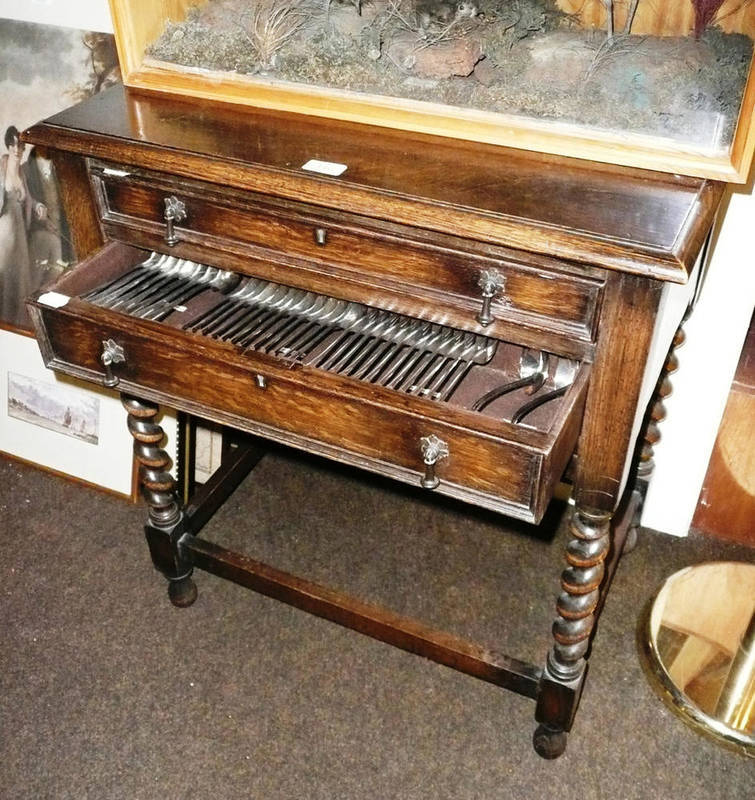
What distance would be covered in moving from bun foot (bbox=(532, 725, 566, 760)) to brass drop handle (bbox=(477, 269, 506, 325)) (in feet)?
3.09

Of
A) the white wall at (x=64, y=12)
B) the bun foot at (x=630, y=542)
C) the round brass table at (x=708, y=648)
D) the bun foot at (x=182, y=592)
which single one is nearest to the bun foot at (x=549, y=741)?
the round brass table at (x=708, y=648)

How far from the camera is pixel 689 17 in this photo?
1414 millimetres

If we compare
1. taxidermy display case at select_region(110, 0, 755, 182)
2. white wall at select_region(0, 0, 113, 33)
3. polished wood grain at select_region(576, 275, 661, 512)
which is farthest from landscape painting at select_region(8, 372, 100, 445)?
polished wood grain at select_region(576, 275, 661, 512)

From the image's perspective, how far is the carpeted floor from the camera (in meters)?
1.84

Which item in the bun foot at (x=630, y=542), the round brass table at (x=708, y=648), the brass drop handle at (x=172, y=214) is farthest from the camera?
the bun foot at (x=630, y=542)

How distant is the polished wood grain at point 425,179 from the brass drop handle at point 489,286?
7 cm

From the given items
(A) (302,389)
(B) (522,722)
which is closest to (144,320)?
(A) (302,389)

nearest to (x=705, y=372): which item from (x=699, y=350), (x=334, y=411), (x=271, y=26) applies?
(x=699, y=350)

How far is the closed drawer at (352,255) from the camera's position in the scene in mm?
1329

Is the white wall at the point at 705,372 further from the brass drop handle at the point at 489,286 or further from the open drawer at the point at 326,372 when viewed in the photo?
the brass drop handle at the point at 489,286

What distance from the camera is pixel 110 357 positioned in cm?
153

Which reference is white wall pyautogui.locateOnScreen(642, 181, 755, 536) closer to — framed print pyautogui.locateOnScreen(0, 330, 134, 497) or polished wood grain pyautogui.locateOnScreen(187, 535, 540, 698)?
polished wood grain pyautogui.locateOnScreen(187, 535, 540, 698)

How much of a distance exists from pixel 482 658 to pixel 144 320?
0.93 meters

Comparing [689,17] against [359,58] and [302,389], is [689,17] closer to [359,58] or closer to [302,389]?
[359,58]
